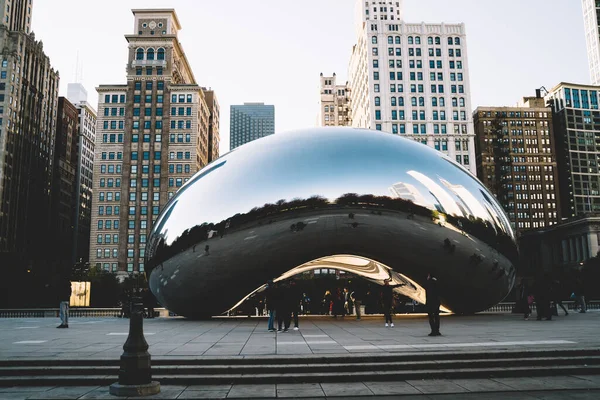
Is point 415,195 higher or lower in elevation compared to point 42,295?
higher

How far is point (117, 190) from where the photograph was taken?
357 ft

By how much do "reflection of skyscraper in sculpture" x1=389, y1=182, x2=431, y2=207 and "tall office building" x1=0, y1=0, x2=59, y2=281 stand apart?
95123 mm

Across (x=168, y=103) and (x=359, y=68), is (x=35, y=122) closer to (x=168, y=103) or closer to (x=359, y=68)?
(x=168, y=103)

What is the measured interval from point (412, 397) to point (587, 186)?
167205 mm

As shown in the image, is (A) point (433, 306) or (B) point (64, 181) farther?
(B) point (64, 181)

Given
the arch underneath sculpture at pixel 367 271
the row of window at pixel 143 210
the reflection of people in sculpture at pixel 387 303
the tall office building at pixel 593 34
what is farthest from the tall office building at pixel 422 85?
the reflection of people in sculpture at pixel 387 303

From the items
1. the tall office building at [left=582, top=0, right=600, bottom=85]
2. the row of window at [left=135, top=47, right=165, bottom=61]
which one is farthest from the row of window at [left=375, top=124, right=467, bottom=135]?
the tall office building at [left=582, top=0, right=600, bottom=85]

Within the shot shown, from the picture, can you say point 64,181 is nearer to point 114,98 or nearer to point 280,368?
point 114,98

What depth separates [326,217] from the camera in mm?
14602

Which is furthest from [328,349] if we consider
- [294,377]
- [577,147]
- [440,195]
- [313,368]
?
[577,147]

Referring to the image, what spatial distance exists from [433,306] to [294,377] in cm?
559

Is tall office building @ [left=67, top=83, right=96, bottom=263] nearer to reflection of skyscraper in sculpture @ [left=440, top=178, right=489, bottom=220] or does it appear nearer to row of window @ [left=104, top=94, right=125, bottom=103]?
row of window @ [left=104, top=94, right=125, bottom=103]

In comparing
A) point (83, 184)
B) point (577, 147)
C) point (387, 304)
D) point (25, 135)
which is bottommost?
point (387, 304)

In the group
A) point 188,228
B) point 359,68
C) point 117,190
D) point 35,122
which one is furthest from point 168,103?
point 188,228
